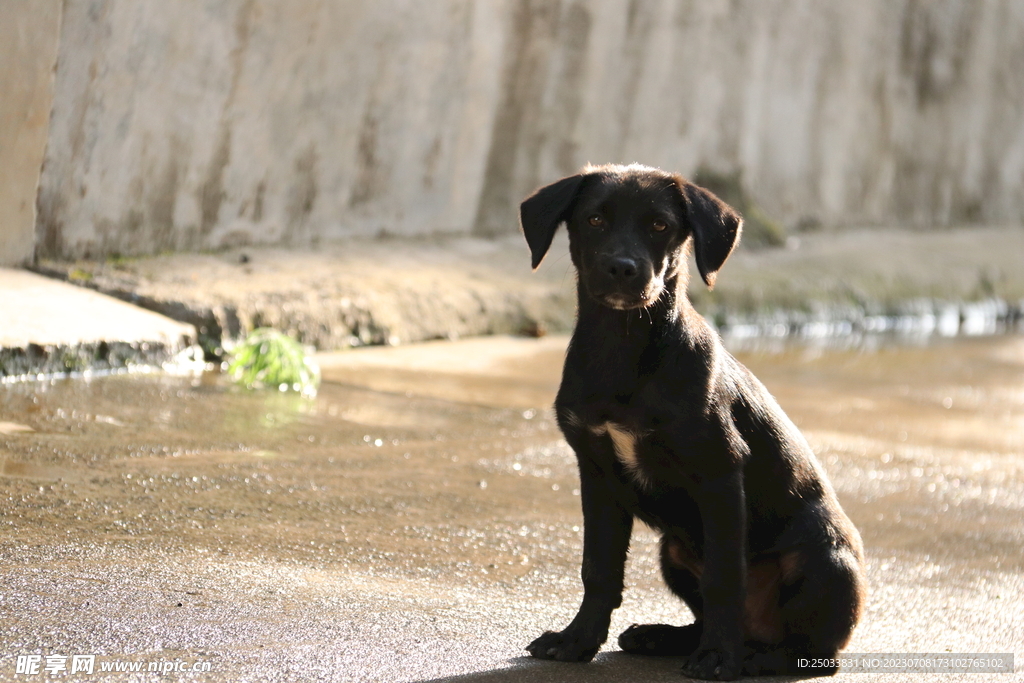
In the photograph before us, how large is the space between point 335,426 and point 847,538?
9.15 ft

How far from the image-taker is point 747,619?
2980mm

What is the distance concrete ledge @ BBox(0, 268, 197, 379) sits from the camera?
17.8 ft

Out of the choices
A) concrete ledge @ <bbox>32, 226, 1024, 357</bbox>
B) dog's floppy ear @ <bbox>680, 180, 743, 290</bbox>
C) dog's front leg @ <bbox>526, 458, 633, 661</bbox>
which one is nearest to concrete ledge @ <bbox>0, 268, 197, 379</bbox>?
concrete ledge @ <bbox>32, 226, 1024, 357</bbox>

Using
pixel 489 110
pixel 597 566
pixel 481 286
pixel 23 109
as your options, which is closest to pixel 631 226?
pixel 597 566

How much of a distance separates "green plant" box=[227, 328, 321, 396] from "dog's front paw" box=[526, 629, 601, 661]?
323cm

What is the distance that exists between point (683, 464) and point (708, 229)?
671 millimetres

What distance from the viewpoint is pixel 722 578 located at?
9.08 feet

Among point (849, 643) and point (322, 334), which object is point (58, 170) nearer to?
point (322, 334)

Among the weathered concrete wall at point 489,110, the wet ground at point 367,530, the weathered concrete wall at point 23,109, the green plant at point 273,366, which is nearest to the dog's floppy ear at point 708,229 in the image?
the wet ground at point 367,530

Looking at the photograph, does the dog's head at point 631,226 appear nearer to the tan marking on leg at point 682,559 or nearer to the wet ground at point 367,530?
the tan marking on leg at point 682,559

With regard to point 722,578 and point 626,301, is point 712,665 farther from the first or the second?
point 626,301

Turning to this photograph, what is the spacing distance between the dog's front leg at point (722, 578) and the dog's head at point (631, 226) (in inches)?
20.5

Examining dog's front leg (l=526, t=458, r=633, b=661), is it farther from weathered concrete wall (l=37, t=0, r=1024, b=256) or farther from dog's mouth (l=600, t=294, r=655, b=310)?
weathered concrete wall (l=37, t=0, r=1024, b=256)

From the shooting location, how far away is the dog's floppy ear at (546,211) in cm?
313
